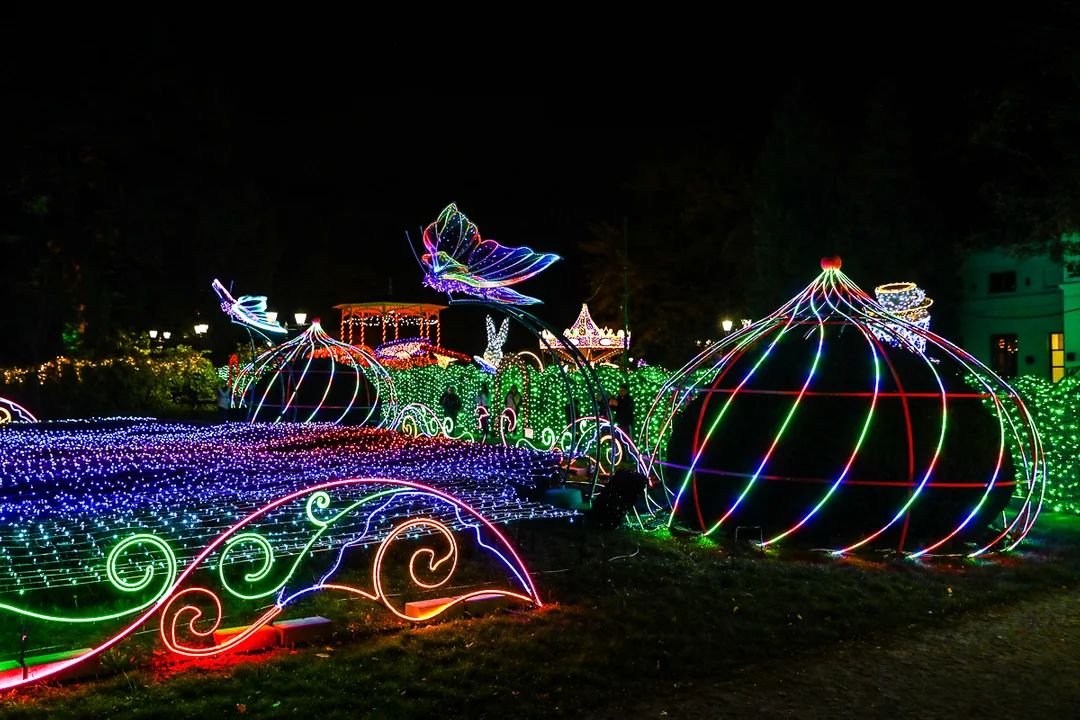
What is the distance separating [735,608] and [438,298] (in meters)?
44.7

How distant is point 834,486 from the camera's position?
9.05 meters

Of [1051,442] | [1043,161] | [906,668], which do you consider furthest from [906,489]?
[1043,161]

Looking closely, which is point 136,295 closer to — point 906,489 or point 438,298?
point 438,298

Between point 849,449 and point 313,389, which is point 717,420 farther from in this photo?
point 313,389

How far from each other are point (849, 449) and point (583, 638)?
13.0 ft

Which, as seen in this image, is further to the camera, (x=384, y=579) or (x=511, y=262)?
(x=511, y=262)

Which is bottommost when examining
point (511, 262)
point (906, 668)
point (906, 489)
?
point (906, 668)

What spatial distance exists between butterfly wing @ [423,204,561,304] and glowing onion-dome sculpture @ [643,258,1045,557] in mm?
2443

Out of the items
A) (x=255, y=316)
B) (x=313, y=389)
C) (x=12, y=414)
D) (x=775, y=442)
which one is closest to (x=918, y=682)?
(x=775, y=442)

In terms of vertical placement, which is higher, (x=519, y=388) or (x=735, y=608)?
(x=519, y=388)

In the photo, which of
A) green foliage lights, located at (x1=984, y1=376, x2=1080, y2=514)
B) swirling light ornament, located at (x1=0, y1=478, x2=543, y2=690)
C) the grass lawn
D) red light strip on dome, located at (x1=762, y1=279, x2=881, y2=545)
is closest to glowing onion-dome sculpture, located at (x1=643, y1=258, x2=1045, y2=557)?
red light strip on dome, located at (x1=762, y1=279, x2=881, y2=545)

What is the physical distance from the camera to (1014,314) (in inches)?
1438

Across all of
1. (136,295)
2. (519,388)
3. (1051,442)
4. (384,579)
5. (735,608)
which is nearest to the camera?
(735,608)

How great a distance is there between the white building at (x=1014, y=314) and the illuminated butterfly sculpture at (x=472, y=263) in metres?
28.8
